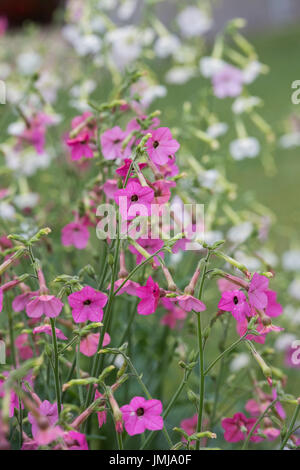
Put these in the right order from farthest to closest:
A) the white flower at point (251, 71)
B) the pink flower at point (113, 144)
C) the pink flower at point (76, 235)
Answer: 1. the white flower at point (251, 71)
2. the pink flower at point (76, 235)
3. the pink flower at point (113, 144)

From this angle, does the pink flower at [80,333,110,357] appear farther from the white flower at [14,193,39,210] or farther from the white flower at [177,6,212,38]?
the white flower at [177,6,212,38]

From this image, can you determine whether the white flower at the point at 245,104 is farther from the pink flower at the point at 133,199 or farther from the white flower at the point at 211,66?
the pink flower at the point at 133,199

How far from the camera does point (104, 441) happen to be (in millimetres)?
1564

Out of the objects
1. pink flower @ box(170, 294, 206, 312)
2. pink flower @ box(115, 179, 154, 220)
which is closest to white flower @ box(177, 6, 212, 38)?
pink flower @ box(115, 179, 154, 220)

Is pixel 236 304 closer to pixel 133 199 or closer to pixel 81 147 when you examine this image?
pixel 133 199

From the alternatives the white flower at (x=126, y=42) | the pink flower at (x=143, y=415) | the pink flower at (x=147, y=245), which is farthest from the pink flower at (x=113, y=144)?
the white flower at (x=126, y=42)

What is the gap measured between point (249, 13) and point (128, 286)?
38.5ft

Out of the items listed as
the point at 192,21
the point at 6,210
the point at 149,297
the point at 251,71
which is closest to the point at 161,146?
the point at 149,297

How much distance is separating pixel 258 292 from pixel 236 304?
0.13 ft

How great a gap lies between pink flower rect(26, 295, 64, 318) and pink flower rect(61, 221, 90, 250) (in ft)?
1.09

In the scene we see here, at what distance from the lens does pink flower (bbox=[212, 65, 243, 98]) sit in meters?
1.78

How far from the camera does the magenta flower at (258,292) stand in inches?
37.9

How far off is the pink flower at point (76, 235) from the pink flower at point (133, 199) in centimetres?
34

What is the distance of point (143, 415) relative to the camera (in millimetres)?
974
